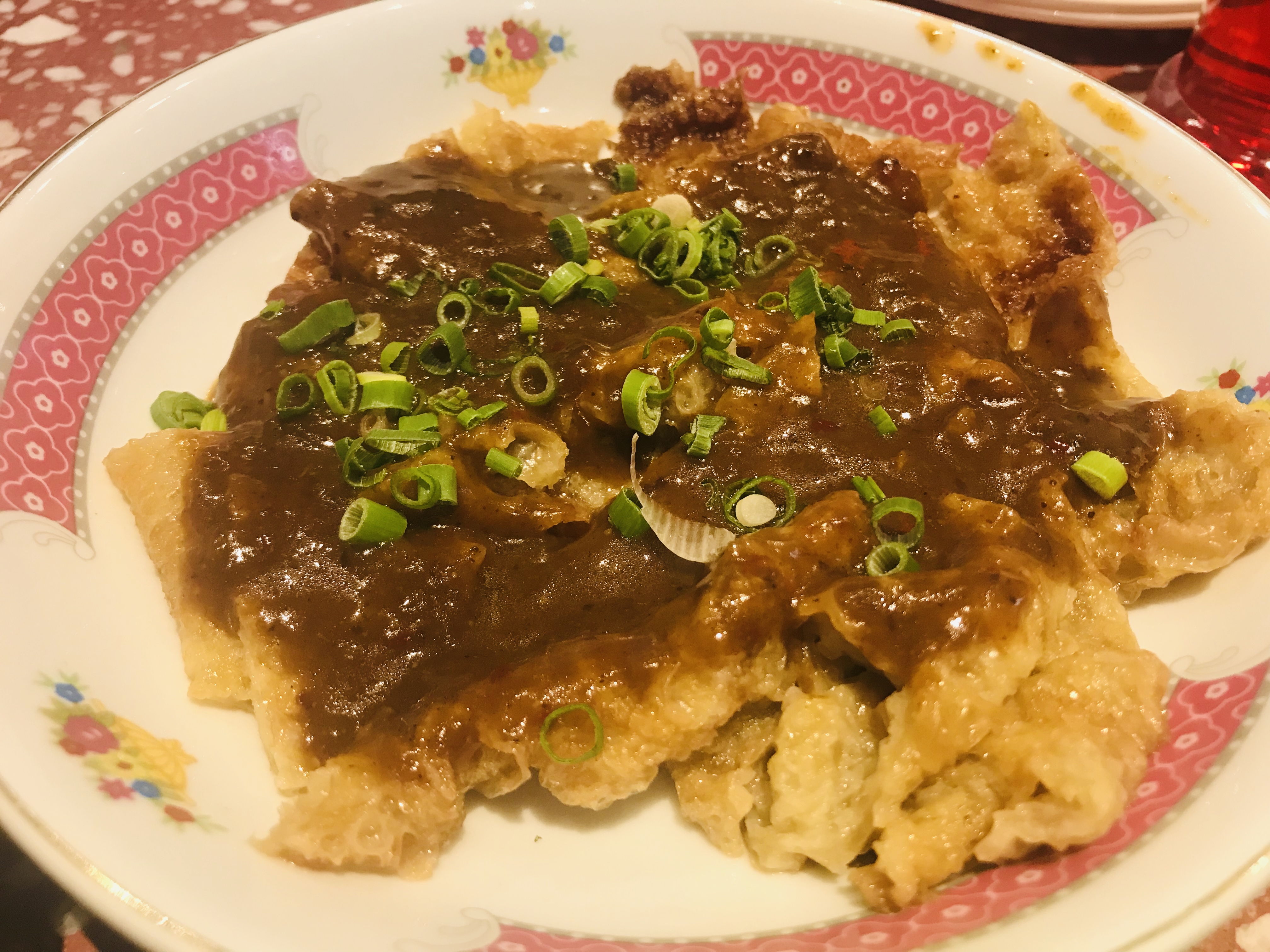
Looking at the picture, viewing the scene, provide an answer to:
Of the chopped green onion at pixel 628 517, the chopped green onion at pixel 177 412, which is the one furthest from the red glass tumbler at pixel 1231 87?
the chopped green onion at pixel 177 412

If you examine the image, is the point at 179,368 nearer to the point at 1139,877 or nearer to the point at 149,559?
the point at 149,559

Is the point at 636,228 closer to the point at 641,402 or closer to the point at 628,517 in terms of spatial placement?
the point at 641,402

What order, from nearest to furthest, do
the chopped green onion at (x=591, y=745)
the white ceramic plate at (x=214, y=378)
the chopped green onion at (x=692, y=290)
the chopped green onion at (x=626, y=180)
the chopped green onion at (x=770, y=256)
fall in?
the white ceramic plate at (x=214, y=378) → the chopped green onion at (x=591, y=745) → the chopped green onion at (x=692, y=290) → the chopped green onion at (x=770, y=256) → the chopped green onion at (x=626, y=180)

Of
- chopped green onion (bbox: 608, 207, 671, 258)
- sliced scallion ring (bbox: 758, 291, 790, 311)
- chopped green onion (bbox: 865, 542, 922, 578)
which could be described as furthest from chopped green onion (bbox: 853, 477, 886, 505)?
chopped green onion (bbox: 608, 207, 671, 258)

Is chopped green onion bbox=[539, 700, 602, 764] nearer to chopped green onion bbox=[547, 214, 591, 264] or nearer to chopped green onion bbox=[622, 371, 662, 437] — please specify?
chopped green onion bbox=[622, 371, 662, 437]

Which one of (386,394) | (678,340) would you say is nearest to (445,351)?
(386,394)

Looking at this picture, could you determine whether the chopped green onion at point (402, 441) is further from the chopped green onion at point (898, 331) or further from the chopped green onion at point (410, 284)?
the chopped green onion at point (898, 331)

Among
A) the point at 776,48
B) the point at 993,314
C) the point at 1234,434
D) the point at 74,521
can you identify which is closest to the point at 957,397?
the point at 993,314
